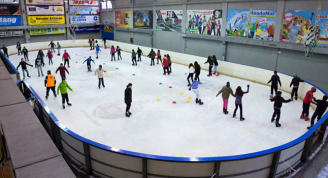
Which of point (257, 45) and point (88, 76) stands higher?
point (257, 45)

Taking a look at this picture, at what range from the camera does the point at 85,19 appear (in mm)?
34375

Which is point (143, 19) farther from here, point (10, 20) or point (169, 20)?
point (10, 20)

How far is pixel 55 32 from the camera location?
31.6 metres

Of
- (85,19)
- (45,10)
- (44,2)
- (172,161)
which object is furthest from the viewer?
(85,19)

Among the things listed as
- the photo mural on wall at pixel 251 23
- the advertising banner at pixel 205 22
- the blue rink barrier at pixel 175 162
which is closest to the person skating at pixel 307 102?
the blue rink barrier at pixel 175 162

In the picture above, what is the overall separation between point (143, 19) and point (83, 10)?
10786 millimetres

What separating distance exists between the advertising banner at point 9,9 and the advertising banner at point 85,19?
261 inches

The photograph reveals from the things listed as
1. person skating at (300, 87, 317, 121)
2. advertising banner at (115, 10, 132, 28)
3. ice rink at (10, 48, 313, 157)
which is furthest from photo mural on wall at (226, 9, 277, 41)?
advertising banner at (115, 10, 132, 28)

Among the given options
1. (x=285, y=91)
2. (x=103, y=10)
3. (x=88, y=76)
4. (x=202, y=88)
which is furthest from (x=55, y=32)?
(x=285, y=91)

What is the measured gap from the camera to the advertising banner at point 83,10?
32562 millimetres

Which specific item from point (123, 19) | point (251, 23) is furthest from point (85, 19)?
point (251, 23)

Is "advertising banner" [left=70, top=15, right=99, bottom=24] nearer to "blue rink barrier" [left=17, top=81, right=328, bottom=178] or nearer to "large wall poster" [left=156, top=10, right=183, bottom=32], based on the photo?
"large wall poster" [left=156, top=10, right=183, bottom=32]

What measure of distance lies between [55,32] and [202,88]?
2612cm

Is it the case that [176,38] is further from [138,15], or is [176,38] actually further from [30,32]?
[30,32]
